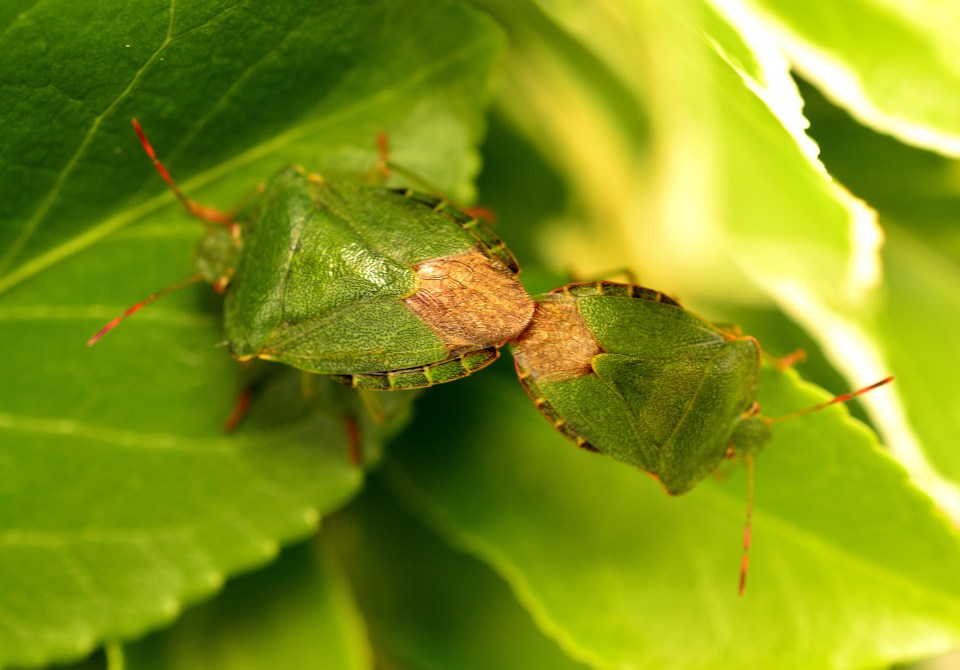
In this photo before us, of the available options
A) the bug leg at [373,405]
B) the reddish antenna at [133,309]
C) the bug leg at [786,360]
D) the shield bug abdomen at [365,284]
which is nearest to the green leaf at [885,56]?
the bug leg at [786,360]

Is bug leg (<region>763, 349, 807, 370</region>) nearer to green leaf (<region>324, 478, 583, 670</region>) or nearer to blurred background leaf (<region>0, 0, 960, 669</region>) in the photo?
blurred background leaf (<region>0, 0, 960, 669</region>)

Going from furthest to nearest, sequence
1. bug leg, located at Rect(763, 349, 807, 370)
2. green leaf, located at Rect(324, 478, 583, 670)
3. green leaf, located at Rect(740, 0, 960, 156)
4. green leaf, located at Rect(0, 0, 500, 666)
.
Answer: green leaf, located at Rect(324, 478, 583, 670) → bug leg, located at Rect(763, 349, 807, 370) → green leaf, located at Rect(0, 0, 500, 666) → green leaf, located at Rect(740, 0, 960, 156)

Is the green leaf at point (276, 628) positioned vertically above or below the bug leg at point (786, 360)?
below

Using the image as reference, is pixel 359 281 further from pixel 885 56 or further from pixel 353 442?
pixel 885 56

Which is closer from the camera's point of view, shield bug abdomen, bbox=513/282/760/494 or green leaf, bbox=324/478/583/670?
shield bug abdomen, bbox=513/282/760/494

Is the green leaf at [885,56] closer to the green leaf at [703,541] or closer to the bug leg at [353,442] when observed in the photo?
the green leaf at [703,541]

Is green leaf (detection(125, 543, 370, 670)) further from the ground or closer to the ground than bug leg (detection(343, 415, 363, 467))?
closer to the ground

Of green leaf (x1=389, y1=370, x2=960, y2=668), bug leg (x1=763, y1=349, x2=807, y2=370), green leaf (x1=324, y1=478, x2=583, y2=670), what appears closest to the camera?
green leaf (x1=389, y1=370, x2=960, y2=668)

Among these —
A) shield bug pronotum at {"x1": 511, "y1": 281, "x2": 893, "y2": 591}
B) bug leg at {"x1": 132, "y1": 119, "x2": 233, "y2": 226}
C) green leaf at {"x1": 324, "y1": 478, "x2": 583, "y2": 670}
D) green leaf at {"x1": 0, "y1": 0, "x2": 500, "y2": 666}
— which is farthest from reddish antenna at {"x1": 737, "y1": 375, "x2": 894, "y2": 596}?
bug leg at {"x1": 132, "y1": 119, "x2": 233, "y2": 226}
